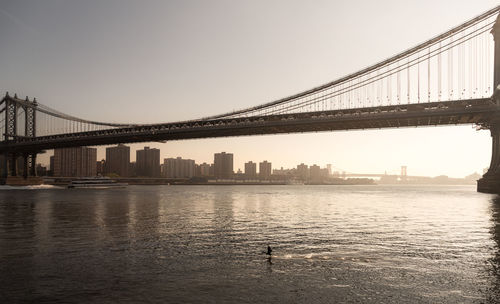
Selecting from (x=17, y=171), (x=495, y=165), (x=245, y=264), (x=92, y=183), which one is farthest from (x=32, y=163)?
(x=245, y=264)

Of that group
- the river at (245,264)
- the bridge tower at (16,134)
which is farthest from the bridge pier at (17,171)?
the river at (245,264)

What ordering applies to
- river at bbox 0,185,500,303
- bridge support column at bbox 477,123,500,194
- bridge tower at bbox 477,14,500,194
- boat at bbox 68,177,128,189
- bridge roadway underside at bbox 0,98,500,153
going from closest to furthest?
river at bbox 0,185,500,303 < bridge roadway underside at bbox 0,98,500,153 < bridge tower at bbox 477,14,500,194 < bridge support column at bbox 477,123,500,194 < boat at bbox 68,177,128,189

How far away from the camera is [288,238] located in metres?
19.6

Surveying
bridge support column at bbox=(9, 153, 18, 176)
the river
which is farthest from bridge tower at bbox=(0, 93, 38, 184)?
the river

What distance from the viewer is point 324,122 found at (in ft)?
192

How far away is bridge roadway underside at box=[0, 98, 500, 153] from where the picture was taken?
176 feet

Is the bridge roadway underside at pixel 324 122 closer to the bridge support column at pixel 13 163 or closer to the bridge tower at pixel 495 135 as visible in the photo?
the bridge tower at pixel 495 135


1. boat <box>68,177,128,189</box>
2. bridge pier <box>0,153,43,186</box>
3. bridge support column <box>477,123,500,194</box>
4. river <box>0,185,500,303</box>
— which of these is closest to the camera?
river <box>0,185,500,303</box>

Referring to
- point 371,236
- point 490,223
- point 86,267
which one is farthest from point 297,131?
point 86,267

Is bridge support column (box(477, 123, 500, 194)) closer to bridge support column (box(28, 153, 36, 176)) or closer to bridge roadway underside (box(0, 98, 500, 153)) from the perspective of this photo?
bridge roadway underside (box(0, 98, 500, 153))

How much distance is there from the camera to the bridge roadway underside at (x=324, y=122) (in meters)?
53.6

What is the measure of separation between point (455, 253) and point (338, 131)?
47.9m

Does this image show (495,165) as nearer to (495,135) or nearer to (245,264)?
(495,135)

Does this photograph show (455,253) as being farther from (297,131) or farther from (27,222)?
(297,131)
